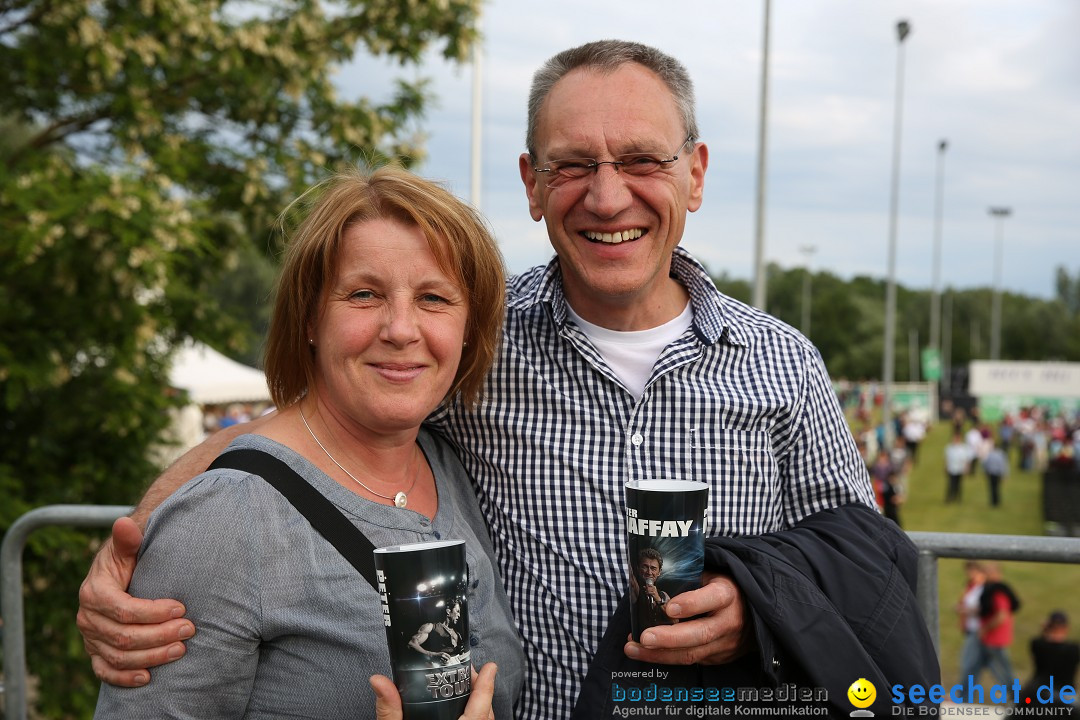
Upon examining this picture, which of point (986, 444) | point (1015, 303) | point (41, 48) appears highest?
point (1015, 303)

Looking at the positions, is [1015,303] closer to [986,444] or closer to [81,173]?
[986,444]

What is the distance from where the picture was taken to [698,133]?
9.08 feet

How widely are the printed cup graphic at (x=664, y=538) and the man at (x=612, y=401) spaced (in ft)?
1.96

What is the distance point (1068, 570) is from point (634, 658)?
67.1 feet

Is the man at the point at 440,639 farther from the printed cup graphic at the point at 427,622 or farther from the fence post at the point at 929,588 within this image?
the fence post at the point at 929,588

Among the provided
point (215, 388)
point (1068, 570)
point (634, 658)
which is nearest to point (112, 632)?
point (634, 658)

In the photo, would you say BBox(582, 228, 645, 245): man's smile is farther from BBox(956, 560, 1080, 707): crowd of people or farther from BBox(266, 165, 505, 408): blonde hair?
BBox(956, 560, 1080, 707): crowd of people

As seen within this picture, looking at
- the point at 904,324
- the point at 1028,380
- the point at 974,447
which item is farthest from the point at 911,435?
the point at 904,324

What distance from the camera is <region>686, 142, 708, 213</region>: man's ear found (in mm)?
2781

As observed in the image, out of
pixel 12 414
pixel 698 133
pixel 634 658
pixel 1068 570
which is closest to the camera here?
pixel 634 658

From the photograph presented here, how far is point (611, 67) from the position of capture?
8.52ft

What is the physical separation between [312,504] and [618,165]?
1205 millimetres

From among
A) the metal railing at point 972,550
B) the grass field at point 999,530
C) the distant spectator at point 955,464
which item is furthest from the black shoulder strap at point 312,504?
the distant spectator at point 955,464

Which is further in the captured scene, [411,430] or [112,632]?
[411,430]
